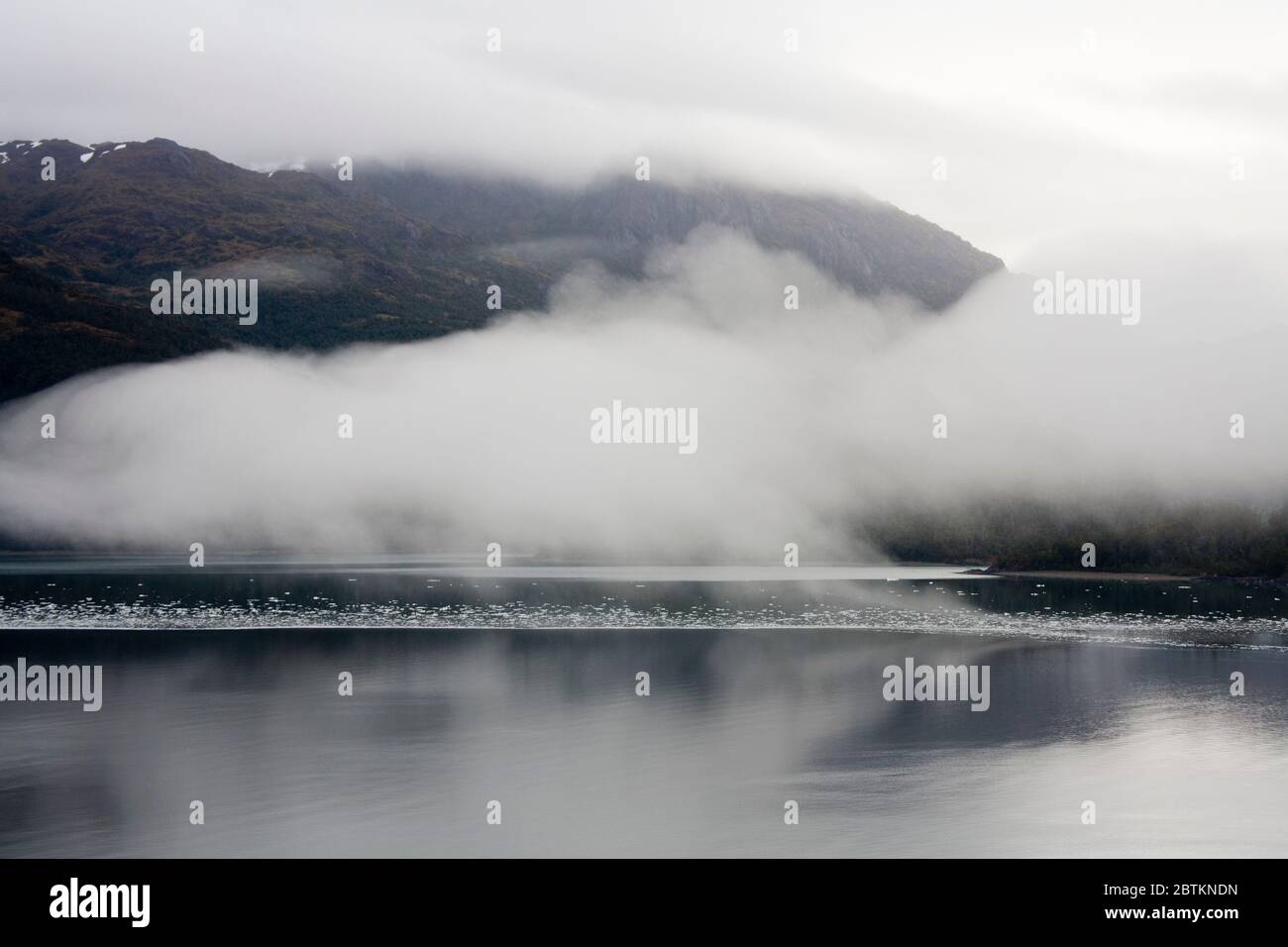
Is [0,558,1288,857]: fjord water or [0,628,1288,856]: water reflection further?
[0,558,1288,857]: fjord water

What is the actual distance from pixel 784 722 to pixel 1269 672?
35718 mm

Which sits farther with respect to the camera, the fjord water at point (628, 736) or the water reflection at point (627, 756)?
the fjord water at point (628, 736)

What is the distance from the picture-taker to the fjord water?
38.8 m

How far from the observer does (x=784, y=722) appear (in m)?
58.1

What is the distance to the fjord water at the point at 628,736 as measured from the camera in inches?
1526

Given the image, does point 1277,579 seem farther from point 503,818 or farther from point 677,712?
point 503,818

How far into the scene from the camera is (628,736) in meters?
53.9

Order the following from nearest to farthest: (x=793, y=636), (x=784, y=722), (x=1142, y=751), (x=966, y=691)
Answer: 1. (x=1142, y=751)
2. (x=784, y=722)
3. (x=966, y=691)
4. (x=793, y=636)
